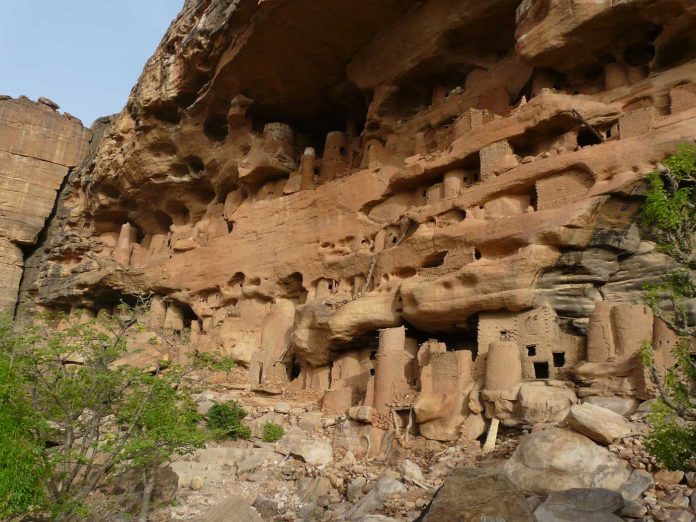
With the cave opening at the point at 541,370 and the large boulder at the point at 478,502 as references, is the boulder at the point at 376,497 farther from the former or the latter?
the cave opening at the point at 541,370

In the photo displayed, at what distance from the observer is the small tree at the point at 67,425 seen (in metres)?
7.55

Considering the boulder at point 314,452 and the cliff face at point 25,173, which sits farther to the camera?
the cliff face at point 25,173

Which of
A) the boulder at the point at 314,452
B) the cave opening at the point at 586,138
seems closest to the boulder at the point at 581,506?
the boulder at the point at 314,452

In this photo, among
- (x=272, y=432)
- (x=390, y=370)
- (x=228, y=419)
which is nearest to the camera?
(x=390, y=370)

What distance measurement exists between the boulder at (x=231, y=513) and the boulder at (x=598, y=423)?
5321mm

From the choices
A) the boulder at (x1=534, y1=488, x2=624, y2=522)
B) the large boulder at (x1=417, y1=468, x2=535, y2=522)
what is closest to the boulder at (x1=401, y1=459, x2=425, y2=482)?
Result: the boulder at (x1=534, y1=488, x2=624, y2=522)

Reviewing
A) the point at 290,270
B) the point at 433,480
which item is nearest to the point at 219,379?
the point at 290,270

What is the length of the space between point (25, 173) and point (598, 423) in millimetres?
30179

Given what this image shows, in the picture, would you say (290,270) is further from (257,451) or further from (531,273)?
(531,273)

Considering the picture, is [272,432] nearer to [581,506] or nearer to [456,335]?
[456,335]

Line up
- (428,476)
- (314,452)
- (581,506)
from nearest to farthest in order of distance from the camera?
(581,506), (428,476), (314,452)

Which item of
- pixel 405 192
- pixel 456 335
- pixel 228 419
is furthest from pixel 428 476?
pixel 405 192

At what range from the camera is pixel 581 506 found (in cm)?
752

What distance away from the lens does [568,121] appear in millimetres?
14617
